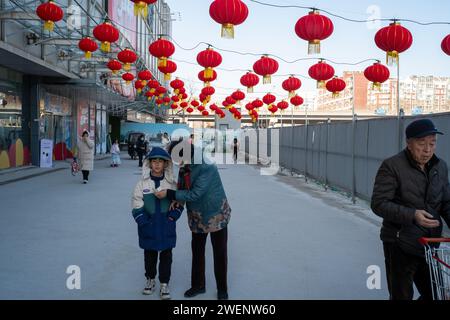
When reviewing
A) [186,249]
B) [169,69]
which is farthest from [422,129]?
[169,69]

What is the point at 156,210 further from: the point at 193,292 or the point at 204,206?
the point at 193,292

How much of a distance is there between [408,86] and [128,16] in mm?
118874

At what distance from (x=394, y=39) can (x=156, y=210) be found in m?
7.11

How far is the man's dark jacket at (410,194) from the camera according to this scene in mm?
2926

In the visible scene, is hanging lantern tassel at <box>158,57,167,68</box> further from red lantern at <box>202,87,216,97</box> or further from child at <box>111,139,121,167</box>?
child at <box>111,139,121,167</box>

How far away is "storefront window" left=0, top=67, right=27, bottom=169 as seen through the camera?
17.3 meters

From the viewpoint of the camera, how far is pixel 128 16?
34875 mm

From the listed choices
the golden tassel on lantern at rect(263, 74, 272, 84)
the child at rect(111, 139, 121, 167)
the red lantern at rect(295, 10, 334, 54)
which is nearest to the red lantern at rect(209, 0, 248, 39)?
the red lantern at rect(295, 10, 334, 54)

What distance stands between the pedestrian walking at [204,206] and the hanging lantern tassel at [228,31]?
4.67m

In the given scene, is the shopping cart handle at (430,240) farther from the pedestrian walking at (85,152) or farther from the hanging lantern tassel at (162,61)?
the pedestrian walking at (85,152)

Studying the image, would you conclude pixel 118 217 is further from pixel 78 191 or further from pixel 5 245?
pixel 78 191

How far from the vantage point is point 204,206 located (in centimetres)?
432

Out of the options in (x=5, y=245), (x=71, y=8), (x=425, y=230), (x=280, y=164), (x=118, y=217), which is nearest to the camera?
(x=425, y=230)
